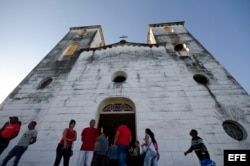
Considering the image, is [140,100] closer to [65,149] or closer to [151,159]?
[151,159]

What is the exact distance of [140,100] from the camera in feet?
29.3

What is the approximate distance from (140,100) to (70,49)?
10.2 m

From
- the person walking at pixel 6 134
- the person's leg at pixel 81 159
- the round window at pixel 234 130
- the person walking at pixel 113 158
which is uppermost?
the round window at pixel 234 130

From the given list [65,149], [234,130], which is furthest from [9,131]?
[234,130]

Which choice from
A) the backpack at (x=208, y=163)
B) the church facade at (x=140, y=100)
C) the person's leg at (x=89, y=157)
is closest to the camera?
the backpack at (x=208, y=163)

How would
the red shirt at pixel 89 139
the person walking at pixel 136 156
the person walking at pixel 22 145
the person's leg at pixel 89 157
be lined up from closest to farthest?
the person's leg at pixel 89 157 < the red shirt at pixel 89 139 < the person walking at pixel 22 145 < the person walking at pixel 136 156

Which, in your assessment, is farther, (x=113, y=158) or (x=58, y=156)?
(x=113, y=158)

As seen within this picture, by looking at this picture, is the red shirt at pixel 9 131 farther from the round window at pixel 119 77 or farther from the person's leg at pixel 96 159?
the round window at pixel 119 77

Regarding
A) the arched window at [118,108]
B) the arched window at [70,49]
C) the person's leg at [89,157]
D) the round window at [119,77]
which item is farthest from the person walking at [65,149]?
the arched window at [70,49]

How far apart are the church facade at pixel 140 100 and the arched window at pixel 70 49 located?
5.20 ft

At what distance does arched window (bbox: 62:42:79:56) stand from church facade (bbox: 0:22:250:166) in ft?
5.20

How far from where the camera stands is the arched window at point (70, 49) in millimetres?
15355

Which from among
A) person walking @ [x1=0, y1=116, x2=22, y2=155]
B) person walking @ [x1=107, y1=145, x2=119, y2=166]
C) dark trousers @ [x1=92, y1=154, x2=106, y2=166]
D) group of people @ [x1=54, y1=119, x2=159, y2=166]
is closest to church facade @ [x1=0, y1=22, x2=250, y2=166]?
group of people @ [x1=54, y1=119, x2=159, y2=166]

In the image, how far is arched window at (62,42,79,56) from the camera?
50.4ft
